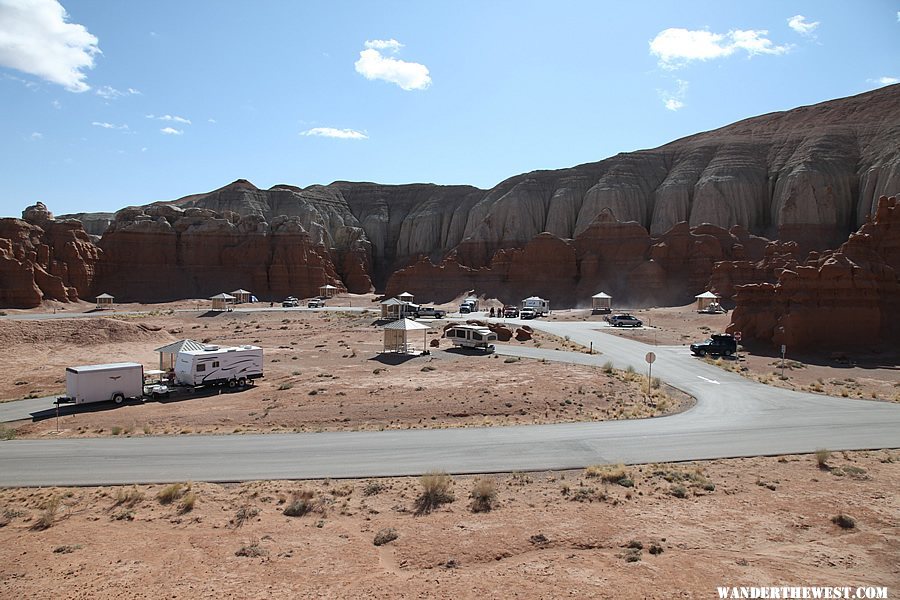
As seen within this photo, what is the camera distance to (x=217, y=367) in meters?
27.5

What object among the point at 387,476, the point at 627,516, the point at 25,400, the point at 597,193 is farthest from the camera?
the point at 597,193

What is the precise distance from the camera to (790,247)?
72.9m

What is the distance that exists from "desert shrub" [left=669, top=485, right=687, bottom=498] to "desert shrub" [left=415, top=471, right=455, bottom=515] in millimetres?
5732

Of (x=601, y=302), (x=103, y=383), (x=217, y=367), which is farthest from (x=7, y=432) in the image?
(x=601, y=302)

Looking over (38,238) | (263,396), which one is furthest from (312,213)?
(263,396)

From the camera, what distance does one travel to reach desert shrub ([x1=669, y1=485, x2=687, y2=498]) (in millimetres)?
13438

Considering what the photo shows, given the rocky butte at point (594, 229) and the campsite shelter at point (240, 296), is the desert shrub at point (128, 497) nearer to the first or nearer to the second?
the rocky butte at point (594, 229)

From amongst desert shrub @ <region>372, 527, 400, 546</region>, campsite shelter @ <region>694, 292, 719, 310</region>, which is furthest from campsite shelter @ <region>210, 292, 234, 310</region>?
desert shrub @ <region>372, 527, 400, 546</region>

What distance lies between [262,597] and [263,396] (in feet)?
58.5

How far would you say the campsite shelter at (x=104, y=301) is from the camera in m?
73.6

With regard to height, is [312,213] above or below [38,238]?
above

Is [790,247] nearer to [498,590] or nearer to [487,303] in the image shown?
[487,303]

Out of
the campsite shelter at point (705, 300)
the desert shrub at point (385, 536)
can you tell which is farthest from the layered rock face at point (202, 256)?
the desert shrub at point (385, 536)

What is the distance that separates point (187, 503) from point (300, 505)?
9.02ft
